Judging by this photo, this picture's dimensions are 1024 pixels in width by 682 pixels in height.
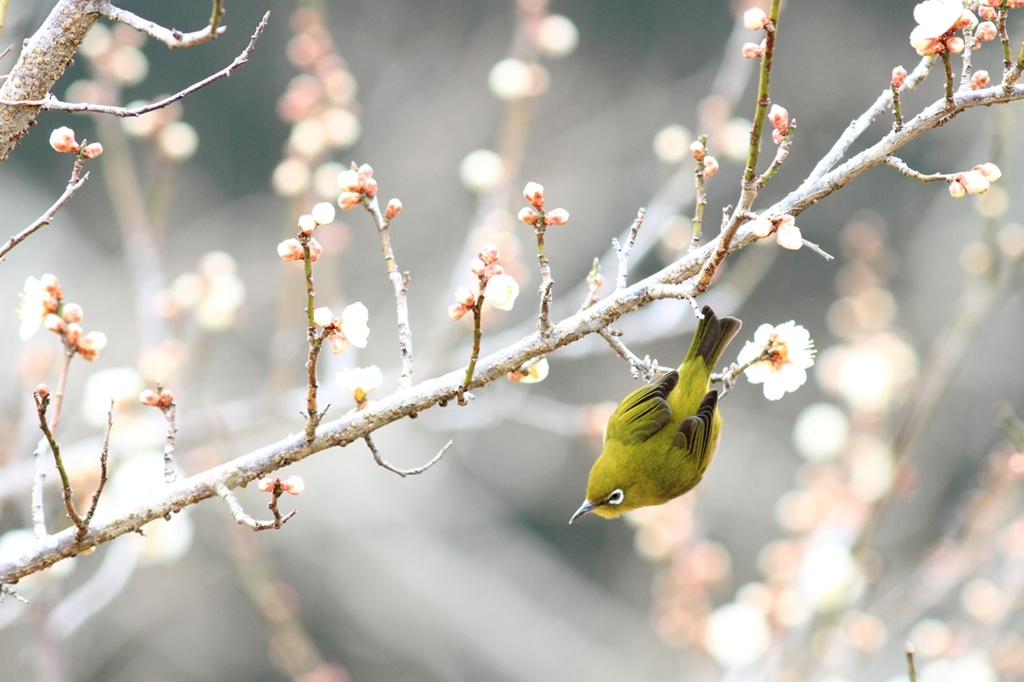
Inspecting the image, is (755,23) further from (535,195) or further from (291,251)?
(291,251)

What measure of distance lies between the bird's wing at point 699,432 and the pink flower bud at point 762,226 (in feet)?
3.36

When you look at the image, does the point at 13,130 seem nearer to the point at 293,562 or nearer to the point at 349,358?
the point at 349,358

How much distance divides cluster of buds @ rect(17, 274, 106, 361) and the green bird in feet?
4.15

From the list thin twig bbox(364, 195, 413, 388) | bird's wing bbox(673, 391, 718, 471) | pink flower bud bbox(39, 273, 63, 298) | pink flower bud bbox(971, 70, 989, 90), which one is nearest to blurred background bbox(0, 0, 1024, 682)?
bird's wing bbox(673, 391, 718, 471)

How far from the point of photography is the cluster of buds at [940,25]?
143cm

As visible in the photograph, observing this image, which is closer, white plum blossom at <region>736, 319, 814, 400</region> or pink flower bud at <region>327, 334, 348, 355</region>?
pink flower bud at <region>327, 334, 348, 355</region>

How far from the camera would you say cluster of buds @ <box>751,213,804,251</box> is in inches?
54.1

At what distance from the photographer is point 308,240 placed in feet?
4.56

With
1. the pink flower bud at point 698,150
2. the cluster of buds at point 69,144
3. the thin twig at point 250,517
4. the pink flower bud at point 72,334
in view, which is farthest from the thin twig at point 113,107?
the pink flower bud at point 698,150

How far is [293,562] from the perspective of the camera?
6.24 metres

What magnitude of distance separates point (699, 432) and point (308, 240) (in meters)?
1.32

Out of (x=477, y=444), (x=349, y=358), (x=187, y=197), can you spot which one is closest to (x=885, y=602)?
(x=349, y=358)

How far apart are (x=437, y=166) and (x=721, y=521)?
132 inches

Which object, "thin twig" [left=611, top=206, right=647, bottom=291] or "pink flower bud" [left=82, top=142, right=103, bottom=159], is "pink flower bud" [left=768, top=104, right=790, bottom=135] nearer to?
"thin twig" [left=611, top=206, right=647, bottom=291]
